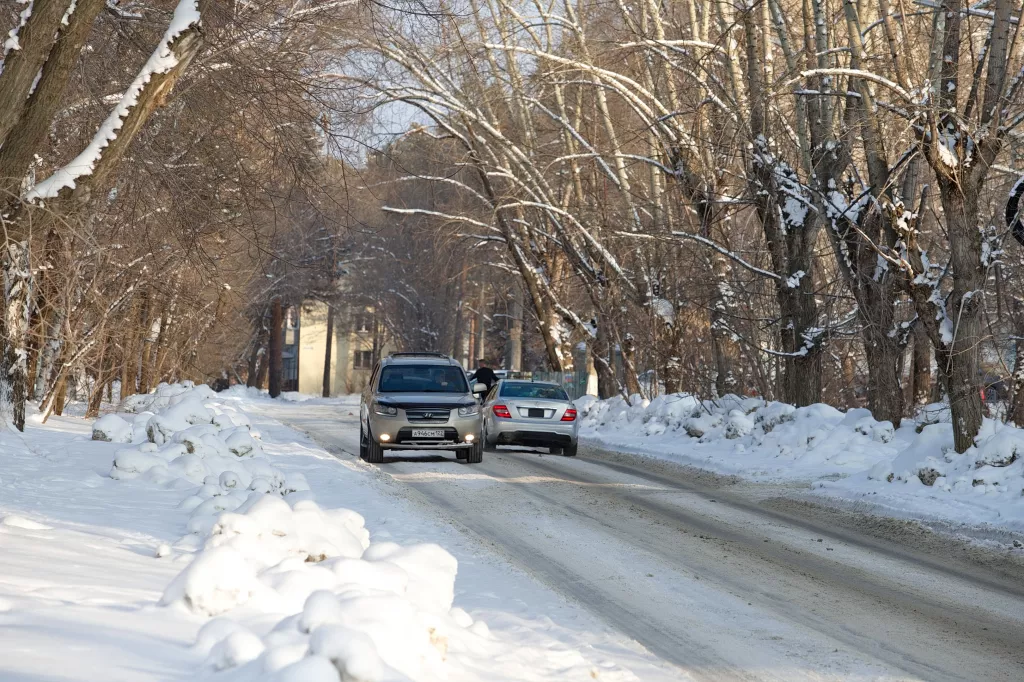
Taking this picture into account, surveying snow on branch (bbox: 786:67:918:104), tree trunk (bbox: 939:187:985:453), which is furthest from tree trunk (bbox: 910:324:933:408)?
snow on branch (bbox: 786:67:918:104)

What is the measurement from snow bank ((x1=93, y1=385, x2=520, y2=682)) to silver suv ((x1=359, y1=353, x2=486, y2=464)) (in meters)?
10.2

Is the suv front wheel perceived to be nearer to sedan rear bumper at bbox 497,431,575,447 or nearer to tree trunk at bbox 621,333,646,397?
sedan rear bumper at bbox 497,431,575,447

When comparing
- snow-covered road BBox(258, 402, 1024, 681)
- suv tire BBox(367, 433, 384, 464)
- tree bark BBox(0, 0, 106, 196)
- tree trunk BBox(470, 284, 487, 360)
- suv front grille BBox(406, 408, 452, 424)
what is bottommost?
snow-covered road BBox(258, 402, 1024, 681)

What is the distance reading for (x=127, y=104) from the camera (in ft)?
45.3

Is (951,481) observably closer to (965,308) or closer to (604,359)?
(965,308)

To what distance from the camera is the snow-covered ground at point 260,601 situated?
4863mm

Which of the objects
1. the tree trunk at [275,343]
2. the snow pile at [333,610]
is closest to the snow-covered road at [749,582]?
the snow pile at [333,610]

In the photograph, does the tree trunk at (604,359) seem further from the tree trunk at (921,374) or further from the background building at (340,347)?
the background building at (340,347)

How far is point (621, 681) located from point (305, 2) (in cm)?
1182

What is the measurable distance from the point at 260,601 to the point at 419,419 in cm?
1419

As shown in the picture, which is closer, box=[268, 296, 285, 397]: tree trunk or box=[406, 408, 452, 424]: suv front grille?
box=[406, 408, 452, 424]: suv front grille

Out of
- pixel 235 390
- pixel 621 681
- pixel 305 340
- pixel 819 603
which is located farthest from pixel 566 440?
pixel 305 340

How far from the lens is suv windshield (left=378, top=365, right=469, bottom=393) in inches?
844

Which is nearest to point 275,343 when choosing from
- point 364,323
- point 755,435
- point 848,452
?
point 364,323
